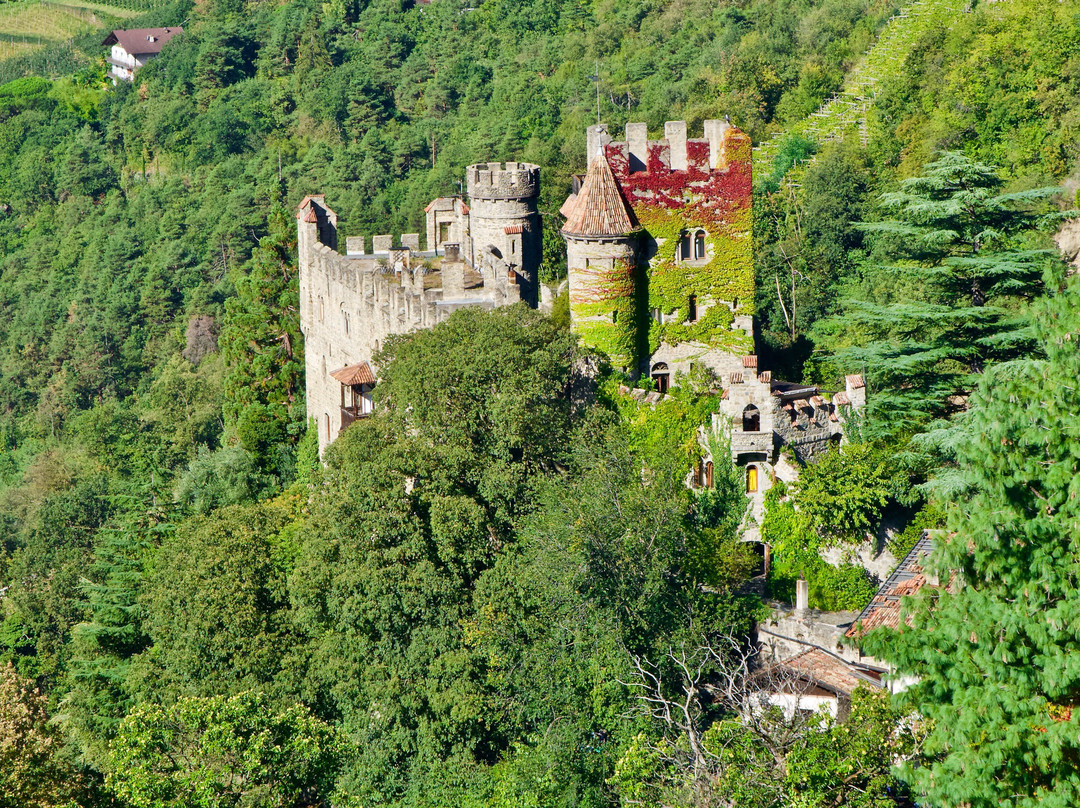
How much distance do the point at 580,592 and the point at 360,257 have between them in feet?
96.3

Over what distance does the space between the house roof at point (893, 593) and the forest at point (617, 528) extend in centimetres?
107

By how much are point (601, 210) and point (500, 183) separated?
39.6ft

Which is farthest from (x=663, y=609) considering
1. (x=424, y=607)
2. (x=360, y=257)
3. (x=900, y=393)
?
(x=360, y=257)

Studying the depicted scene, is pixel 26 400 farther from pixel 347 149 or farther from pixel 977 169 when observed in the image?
pixel 977 169

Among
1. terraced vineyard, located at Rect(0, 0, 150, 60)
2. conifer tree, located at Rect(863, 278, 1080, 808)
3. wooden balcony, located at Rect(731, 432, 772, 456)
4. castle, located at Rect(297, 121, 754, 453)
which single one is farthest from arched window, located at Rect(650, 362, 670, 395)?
terraced vineyard, located at Rect(0, 0, 150, 60)

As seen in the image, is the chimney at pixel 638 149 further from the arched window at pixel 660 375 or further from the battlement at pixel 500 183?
the battlement at pixel 500 183

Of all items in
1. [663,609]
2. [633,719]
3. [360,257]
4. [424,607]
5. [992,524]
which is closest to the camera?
[992,524]

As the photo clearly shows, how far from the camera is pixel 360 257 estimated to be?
6075 cm

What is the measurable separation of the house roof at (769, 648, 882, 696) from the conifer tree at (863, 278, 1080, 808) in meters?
10.4

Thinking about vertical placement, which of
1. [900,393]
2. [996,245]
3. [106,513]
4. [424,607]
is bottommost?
[106,513]

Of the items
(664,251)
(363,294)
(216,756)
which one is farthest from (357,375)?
(216,756)

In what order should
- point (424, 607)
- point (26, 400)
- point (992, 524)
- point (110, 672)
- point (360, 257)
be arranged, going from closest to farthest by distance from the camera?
point (992, 524)
point (424, 607)
point (110, 672)
point (360, 257)
point (26, 400)

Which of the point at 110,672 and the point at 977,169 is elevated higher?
the point at 977,169

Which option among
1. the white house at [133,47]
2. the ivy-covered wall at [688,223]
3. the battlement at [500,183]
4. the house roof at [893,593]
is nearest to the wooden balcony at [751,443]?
the house roof at [893,593]
